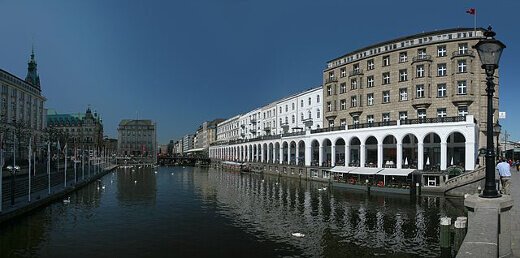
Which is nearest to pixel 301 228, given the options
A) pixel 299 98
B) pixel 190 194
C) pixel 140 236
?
pixel 140 236

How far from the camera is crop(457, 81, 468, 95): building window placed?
60.5 m

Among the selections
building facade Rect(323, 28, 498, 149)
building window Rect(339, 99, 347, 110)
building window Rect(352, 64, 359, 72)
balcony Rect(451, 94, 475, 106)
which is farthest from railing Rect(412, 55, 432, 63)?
building window Rect(339, 99, 347, 110)

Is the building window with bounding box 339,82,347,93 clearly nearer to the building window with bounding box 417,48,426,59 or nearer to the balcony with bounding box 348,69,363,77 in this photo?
the balcony with bounding box 348,69,363,77

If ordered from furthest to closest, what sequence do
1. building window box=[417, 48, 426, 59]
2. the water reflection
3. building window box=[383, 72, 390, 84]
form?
building window box=[383, 72, 390, 84], building window box=[417, 48, 426, 59], the water reflection

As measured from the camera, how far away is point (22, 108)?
126 metres

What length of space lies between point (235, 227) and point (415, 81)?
45494 mm

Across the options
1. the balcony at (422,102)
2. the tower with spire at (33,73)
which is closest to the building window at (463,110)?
the balcony at (422,102)

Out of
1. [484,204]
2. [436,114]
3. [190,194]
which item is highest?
[436,114]

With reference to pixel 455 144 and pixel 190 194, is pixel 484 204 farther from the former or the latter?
pixel 455 144

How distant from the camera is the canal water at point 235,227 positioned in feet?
85.0

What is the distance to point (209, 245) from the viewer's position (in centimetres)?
2739

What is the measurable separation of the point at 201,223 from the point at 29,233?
13827 millimetres

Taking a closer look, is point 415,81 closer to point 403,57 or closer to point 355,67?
point 403,57

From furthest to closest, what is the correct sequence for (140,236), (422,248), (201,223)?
(201,223)
(140,236)
(422,248)
